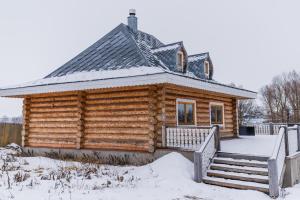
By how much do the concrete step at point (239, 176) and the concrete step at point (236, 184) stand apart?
0.51ft

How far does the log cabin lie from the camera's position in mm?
12195

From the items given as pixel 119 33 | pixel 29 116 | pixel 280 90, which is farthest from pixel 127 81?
pixel 280 90

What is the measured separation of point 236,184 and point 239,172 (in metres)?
0.72

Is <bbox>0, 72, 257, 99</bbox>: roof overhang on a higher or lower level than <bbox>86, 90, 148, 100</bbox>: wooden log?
higher

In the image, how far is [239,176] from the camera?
371 inches

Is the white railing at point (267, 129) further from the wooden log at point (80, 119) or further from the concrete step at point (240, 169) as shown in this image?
the wooden log at point (80, 119)

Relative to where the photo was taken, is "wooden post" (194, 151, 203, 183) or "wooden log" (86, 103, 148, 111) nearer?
"wooden post" (194, 151, 203, 183)

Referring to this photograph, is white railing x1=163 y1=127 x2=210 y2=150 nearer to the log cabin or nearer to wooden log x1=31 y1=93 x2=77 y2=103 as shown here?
the log cabin

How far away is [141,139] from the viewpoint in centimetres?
1270

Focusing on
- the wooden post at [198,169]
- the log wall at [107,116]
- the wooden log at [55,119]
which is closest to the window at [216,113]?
the log wall at [107,116]

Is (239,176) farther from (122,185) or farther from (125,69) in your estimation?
(125,69)

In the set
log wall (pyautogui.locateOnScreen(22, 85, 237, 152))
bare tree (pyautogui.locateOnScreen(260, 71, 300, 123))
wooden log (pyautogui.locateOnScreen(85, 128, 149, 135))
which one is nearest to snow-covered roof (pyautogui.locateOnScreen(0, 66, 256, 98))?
log wall (pyautogui.locateOnScreen(22, 85, 237, 152))

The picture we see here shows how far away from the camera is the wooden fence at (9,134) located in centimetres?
2103

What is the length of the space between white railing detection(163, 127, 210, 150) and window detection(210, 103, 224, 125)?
5.07 metres
